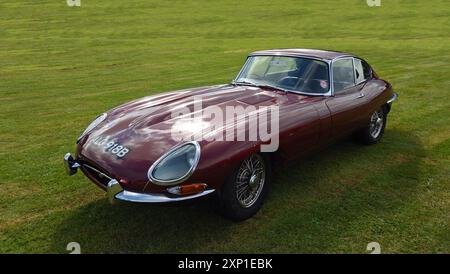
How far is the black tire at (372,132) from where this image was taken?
19.3ft

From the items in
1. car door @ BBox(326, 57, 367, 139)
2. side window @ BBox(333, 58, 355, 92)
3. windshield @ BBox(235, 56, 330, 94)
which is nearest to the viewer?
car door @ BBox(326, 57, 367, 139)

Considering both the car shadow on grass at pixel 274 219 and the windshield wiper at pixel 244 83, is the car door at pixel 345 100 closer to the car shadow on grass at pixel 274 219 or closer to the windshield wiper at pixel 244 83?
the car shadow on grass at pixel 274 219

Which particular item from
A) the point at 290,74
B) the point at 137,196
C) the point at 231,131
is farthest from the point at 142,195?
the point at 290,74

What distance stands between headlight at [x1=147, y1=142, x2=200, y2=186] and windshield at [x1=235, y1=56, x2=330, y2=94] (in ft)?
6.66

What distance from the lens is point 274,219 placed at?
13.3 feet

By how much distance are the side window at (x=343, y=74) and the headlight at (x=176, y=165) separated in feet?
8.18

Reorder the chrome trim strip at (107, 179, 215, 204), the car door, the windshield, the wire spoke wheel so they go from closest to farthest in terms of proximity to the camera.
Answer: the chrome trim strip at (107, 179, 215, 204) → the wire spoke wheel → the car door → the windshield

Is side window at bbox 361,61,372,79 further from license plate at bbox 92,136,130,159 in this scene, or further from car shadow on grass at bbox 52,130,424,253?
license plate at bbox 92,136,130,159

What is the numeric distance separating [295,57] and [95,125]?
109 inches

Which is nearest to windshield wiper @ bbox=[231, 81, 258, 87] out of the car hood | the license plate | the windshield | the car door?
the windshield

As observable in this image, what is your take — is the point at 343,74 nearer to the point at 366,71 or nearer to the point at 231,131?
the point at 366,71

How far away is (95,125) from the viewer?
4.45 metres

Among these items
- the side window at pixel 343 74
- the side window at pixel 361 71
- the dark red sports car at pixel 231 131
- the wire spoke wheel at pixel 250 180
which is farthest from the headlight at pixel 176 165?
the side window at pixel 361 71

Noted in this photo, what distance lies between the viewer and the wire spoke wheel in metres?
3.86
